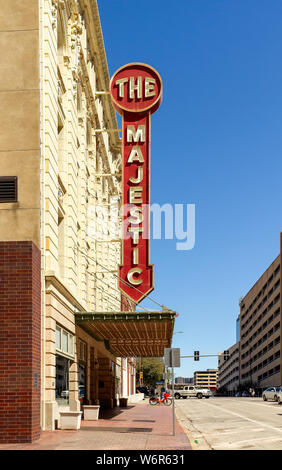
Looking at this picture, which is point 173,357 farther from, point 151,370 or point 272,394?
point 151,370

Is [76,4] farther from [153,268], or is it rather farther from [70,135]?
[153,268]

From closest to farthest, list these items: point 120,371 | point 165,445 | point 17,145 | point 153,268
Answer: point 165,445
point 17,145
point 153,268
point 120,371

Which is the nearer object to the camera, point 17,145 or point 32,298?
point 32,298

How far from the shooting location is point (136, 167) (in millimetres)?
30500

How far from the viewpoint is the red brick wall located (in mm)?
16953

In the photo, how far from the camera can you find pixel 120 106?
3116cm

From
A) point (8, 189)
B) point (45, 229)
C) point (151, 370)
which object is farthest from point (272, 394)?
point (151, 370)

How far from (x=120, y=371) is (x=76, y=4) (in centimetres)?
3701

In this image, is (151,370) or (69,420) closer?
(69,420)

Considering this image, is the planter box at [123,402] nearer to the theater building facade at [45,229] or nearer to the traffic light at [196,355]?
the theater building facade at [45,229]

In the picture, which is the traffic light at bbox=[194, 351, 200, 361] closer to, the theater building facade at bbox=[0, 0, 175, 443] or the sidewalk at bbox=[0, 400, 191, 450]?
the theater building facade at bbox=[0, 0, 175, 443]

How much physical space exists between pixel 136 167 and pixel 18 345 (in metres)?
15.1
